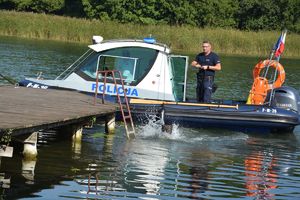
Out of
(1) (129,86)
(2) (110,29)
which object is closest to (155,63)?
(1) (129,86)

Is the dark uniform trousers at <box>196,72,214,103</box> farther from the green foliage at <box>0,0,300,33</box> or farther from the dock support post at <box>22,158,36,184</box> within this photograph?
the green foliage at <box>0,0,300,33</box>

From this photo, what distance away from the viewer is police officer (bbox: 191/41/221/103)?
58.7 feet

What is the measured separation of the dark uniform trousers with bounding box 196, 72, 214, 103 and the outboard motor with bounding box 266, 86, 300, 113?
145 cm

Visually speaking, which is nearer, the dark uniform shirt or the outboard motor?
the dark uniform shirt

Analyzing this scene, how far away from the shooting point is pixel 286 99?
18500 mm

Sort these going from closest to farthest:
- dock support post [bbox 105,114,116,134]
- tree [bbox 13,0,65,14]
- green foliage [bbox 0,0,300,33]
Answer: dock support post [bbox 105,114,116,134], green foliage [bbox 0,0,300,33], tree [bbox 13,0,65,14]

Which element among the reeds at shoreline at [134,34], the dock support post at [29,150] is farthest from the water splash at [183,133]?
the reeds at shoreline at [134,34]

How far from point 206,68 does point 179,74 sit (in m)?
0.97

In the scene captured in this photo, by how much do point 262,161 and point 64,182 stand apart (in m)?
4.41

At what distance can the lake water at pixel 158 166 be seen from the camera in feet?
37.9

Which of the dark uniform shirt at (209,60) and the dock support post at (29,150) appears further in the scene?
the dark uniform shirt at (209,60)

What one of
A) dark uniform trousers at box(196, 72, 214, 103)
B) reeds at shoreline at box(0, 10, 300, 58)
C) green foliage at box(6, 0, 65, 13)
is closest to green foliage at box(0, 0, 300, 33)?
green foliage at box(6, 0, 65, 13)

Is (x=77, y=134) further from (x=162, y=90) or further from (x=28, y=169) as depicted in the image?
(x=162, y=90)

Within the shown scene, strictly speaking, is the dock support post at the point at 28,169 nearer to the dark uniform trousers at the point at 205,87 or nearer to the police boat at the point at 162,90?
the police boat at the point at 162,90
